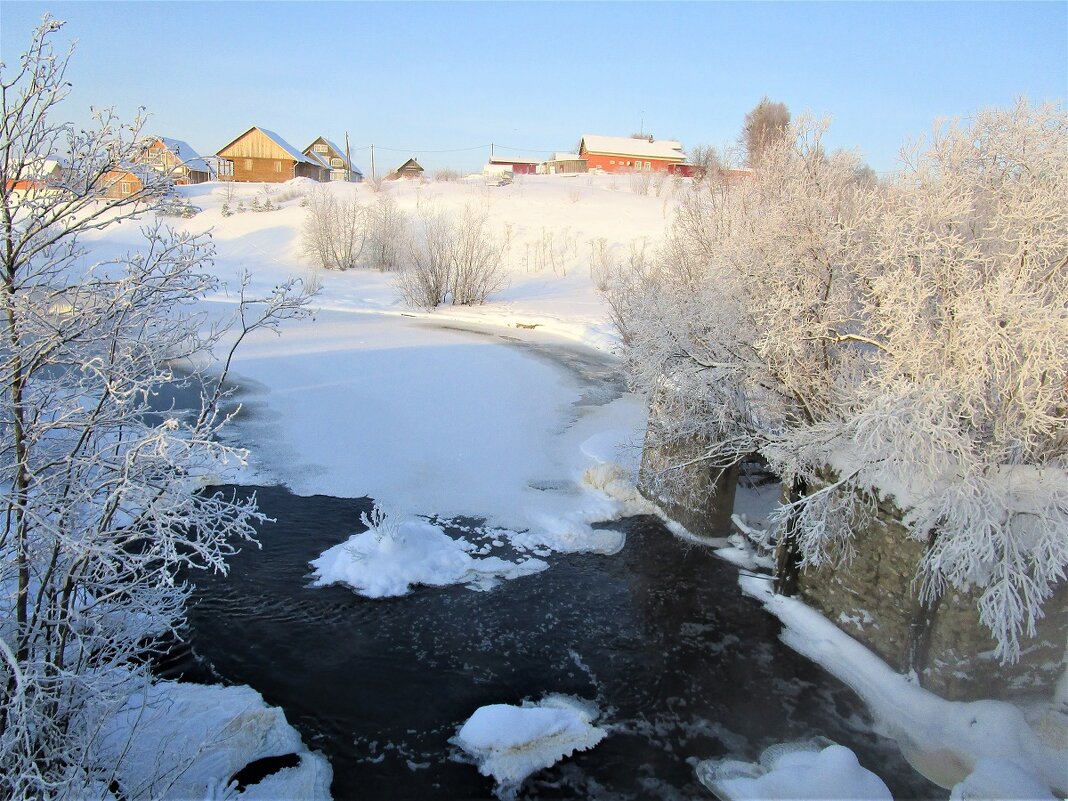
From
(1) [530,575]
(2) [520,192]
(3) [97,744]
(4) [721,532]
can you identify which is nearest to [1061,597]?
(4) [721,532]

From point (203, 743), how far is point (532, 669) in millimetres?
2787

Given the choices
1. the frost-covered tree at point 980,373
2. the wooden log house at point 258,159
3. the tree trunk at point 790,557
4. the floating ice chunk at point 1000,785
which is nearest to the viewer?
the floating ice chunk at point 1000,785

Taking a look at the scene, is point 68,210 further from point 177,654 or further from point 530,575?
point 530,575

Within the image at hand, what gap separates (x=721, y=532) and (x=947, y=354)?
4110 millimetres

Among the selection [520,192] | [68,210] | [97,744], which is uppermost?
[520,192]

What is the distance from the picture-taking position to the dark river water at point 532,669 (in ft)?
17.7

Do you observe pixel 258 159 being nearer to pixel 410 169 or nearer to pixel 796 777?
pixel 410 169

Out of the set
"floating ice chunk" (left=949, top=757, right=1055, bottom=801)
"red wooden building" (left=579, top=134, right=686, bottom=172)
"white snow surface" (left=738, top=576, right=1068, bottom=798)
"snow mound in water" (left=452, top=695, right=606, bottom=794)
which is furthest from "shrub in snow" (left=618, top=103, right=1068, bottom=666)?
"red wooden building" (left=579, top=134, right=686, bottom=172)

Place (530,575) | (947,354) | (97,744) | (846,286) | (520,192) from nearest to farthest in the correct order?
1. (97,744)
2. (947,354)
3. (846,286)
4. (530,575)
5. (520,192)

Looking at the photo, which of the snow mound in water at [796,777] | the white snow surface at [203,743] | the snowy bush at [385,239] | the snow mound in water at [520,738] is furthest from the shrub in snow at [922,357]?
the snowy bush at [385,239]

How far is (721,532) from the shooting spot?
9.47 metres

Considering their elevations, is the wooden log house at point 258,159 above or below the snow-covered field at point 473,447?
above

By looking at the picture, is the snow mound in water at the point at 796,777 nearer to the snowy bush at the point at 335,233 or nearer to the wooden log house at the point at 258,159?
the snowy bush at the point at 335,233

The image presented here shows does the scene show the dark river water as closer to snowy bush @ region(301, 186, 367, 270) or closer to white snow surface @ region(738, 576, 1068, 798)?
white snow surface @ region(738, 576, 1068, 798)
